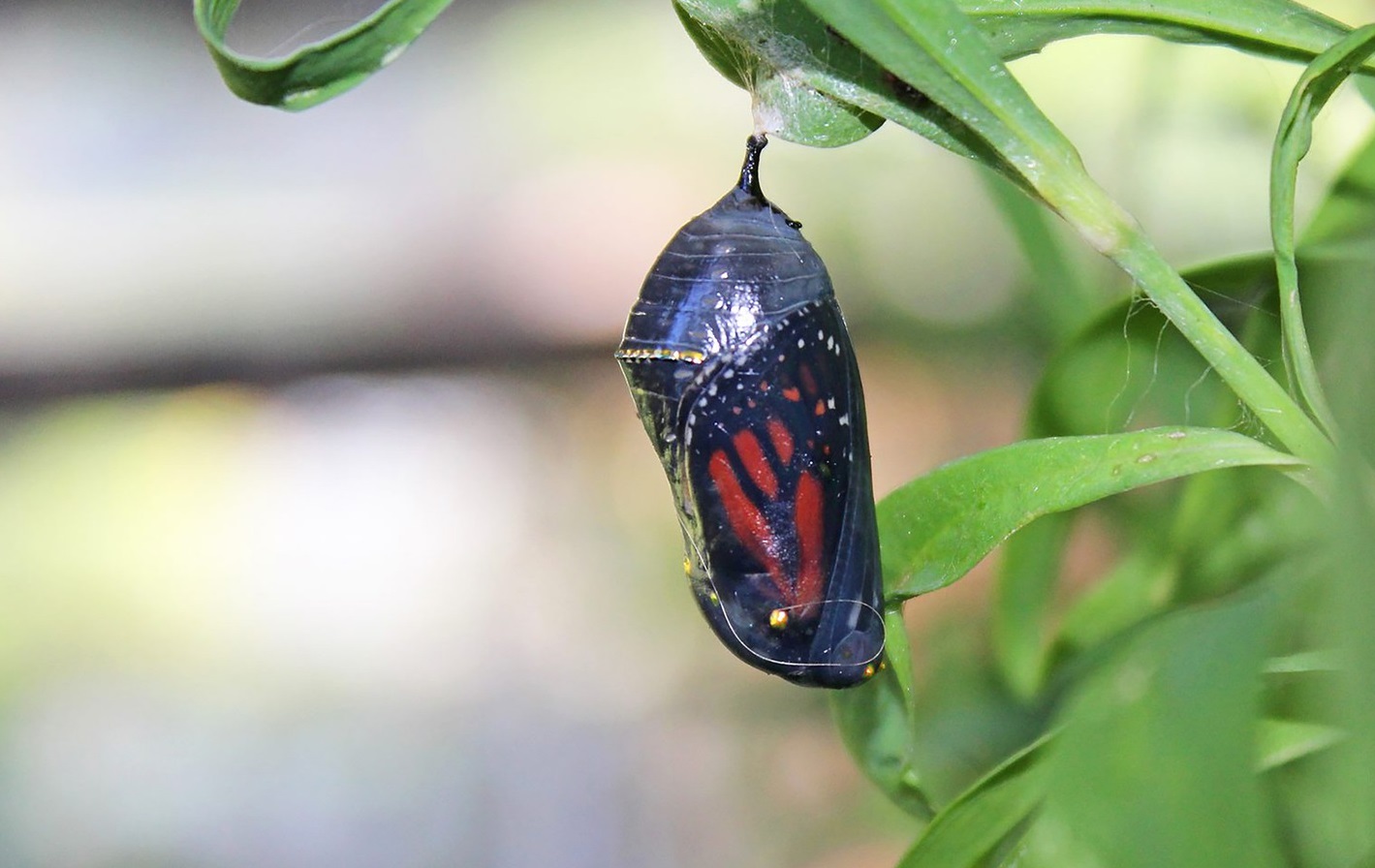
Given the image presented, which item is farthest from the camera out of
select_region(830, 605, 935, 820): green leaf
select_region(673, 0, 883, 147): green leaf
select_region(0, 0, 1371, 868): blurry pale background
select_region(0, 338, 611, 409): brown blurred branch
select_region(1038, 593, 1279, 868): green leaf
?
select_region(0, 338, 611, 409): brown blurred branch

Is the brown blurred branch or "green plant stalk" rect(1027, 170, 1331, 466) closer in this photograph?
"green plant stalk" rect(1027, 170, 1331, 466)

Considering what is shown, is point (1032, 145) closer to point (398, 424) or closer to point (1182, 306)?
point (1182, 306)

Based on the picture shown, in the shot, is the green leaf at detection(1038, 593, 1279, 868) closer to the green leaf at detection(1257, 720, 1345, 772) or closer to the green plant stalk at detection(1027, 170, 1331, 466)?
the green plant stalk at detection(1027, 170, 1331, 466)

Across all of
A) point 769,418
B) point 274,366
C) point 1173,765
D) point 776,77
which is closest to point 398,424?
point 274,366

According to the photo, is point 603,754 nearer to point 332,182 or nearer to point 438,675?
point 438,675

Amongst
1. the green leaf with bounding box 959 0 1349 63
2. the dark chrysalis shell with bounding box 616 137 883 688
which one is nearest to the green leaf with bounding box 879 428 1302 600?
the dark chrysalis shell with bounding box 616 137 883 688

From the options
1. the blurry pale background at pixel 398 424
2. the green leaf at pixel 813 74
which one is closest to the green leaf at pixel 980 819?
the green leaf at pixel 813 74

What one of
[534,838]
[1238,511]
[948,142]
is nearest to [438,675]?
[534,838]
